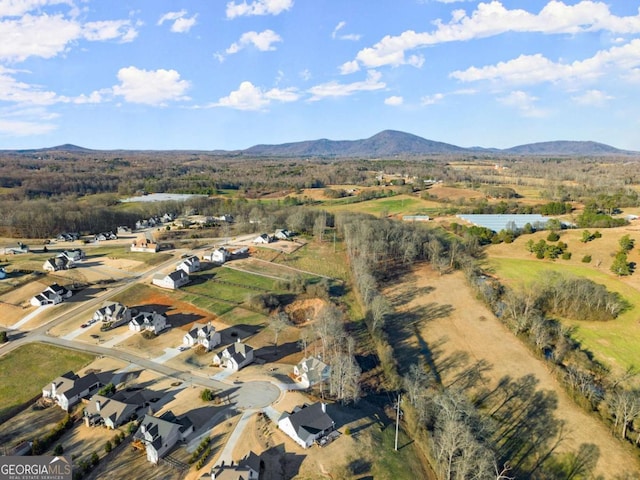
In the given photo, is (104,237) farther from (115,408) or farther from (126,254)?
(115,408)

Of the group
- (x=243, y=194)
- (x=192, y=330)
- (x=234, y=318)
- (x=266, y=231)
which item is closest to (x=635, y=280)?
(x=234, y=318)

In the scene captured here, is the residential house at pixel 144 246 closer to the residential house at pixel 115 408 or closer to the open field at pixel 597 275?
the residential house at pixel 115 408

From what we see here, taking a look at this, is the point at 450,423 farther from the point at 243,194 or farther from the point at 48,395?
the point at 243,194

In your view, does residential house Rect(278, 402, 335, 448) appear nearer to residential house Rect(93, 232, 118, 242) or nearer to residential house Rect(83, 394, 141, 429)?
residential house Rect(83, 394, 141, 429)

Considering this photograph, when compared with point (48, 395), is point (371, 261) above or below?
above

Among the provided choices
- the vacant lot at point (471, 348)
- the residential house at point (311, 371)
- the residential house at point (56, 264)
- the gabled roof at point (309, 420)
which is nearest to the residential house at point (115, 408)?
the gabled roof at point (309, 420)
